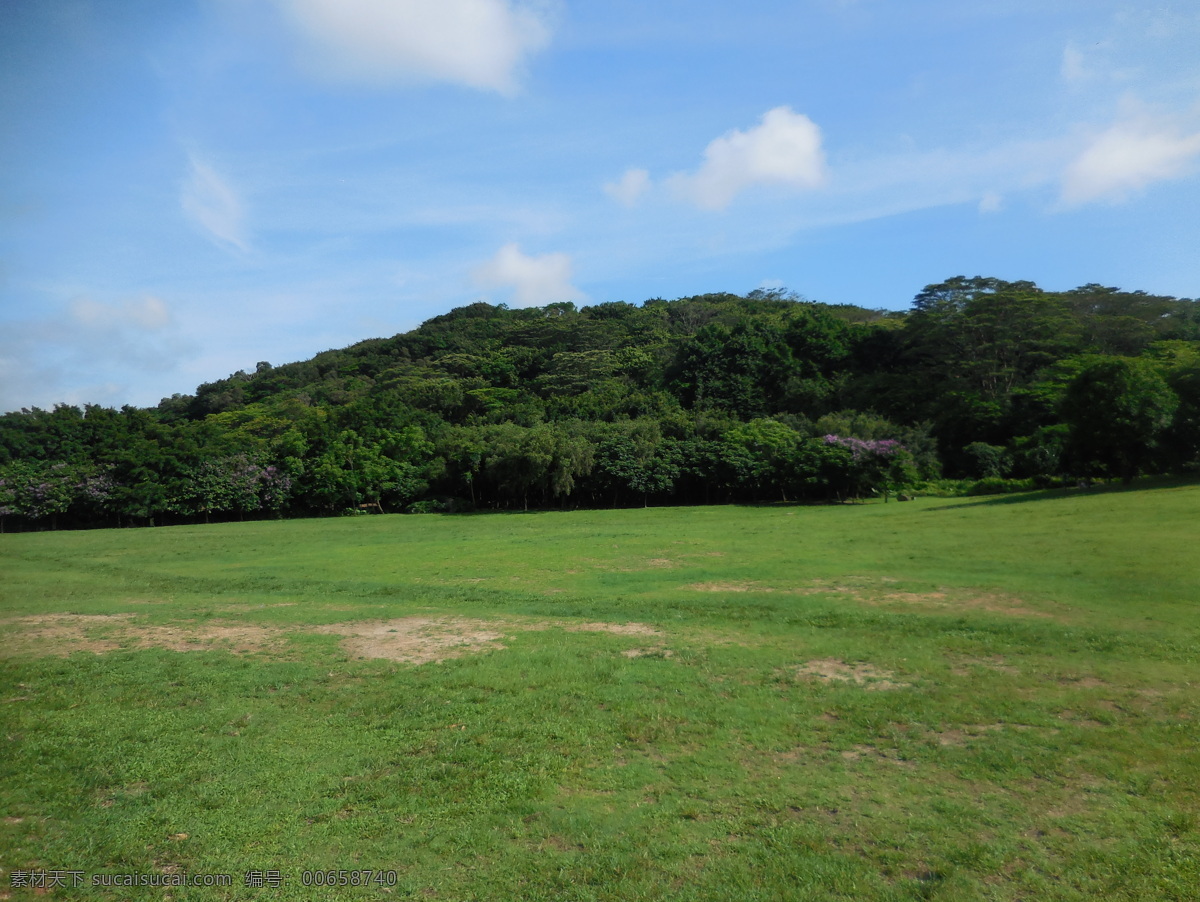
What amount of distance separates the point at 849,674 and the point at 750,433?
42246 millimetres

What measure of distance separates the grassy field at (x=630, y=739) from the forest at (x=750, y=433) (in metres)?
24.3

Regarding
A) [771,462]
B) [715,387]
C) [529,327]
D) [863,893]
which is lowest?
[863,893]

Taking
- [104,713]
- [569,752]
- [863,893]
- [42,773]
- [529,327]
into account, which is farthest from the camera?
[529,327]

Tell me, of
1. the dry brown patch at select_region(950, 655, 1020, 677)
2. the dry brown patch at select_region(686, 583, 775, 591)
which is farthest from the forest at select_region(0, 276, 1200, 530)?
the dry brown patch at select_region(950, 655, 1020, 677)

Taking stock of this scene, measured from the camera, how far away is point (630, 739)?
26.3 feet

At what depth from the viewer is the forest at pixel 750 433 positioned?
41.8 m

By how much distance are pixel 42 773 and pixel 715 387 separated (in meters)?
60.9

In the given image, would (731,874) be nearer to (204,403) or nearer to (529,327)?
(529,327)

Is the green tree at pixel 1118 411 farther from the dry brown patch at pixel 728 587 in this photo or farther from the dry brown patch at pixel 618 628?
the dry brown patch at pixel 618 628

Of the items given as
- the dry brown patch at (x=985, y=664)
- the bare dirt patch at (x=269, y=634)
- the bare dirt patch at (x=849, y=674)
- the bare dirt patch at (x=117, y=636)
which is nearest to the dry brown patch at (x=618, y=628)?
the bare dirt patch at (x=269, y=634)

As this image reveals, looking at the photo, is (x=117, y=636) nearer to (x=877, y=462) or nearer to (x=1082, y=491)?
(x=1082, y=491)

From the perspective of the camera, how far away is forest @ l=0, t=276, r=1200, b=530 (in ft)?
137

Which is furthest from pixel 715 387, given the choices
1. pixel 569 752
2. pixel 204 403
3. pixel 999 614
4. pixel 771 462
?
pixel 204 403

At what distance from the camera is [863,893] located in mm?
5219
